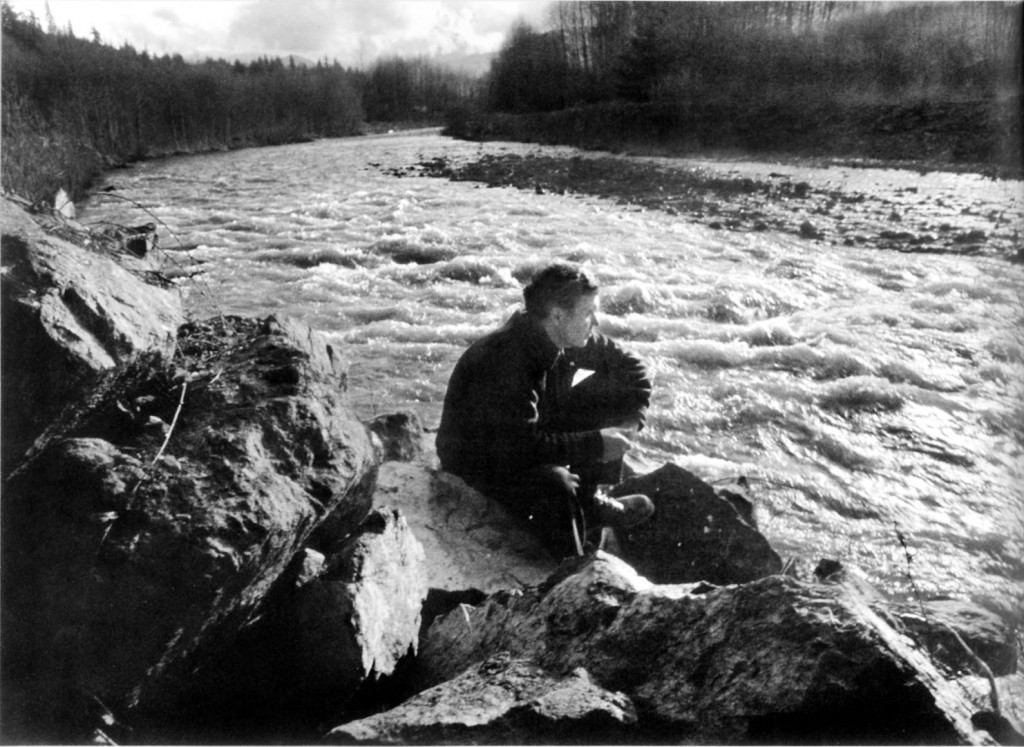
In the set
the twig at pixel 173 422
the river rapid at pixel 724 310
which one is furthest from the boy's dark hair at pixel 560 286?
the twig at pixel 173 422

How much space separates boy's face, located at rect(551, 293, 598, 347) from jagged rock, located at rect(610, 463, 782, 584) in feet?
2.08

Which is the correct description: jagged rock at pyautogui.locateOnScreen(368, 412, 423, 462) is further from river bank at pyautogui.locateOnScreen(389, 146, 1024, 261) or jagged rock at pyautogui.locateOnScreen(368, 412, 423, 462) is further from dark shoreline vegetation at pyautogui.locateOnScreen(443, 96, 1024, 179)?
dark shoreline vegetation at pyautogui.locateOnScreen(443, 96, 1024, 179)

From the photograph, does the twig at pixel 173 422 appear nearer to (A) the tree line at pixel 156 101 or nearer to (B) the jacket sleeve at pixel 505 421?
(A) the tree line at pixel 156 101

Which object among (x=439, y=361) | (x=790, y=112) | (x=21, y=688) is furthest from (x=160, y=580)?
(x=790, y=112)

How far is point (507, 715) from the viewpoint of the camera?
166cm

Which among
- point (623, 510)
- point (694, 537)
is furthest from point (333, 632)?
point (694, 537)

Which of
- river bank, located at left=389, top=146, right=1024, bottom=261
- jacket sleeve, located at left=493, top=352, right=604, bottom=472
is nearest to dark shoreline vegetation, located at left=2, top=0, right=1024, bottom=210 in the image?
river bank, located at left=389, top=146, right=1024, bottom=261

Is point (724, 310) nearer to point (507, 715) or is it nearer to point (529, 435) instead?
point (529, 435)

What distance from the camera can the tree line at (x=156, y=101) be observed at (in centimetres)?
247

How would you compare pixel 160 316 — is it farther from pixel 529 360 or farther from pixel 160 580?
pixel 529 360

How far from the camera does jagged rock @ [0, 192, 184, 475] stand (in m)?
1.72

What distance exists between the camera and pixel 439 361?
11.2 ft

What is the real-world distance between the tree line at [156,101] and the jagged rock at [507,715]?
70.4 inches

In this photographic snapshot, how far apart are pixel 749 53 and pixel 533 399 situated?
167 cm
